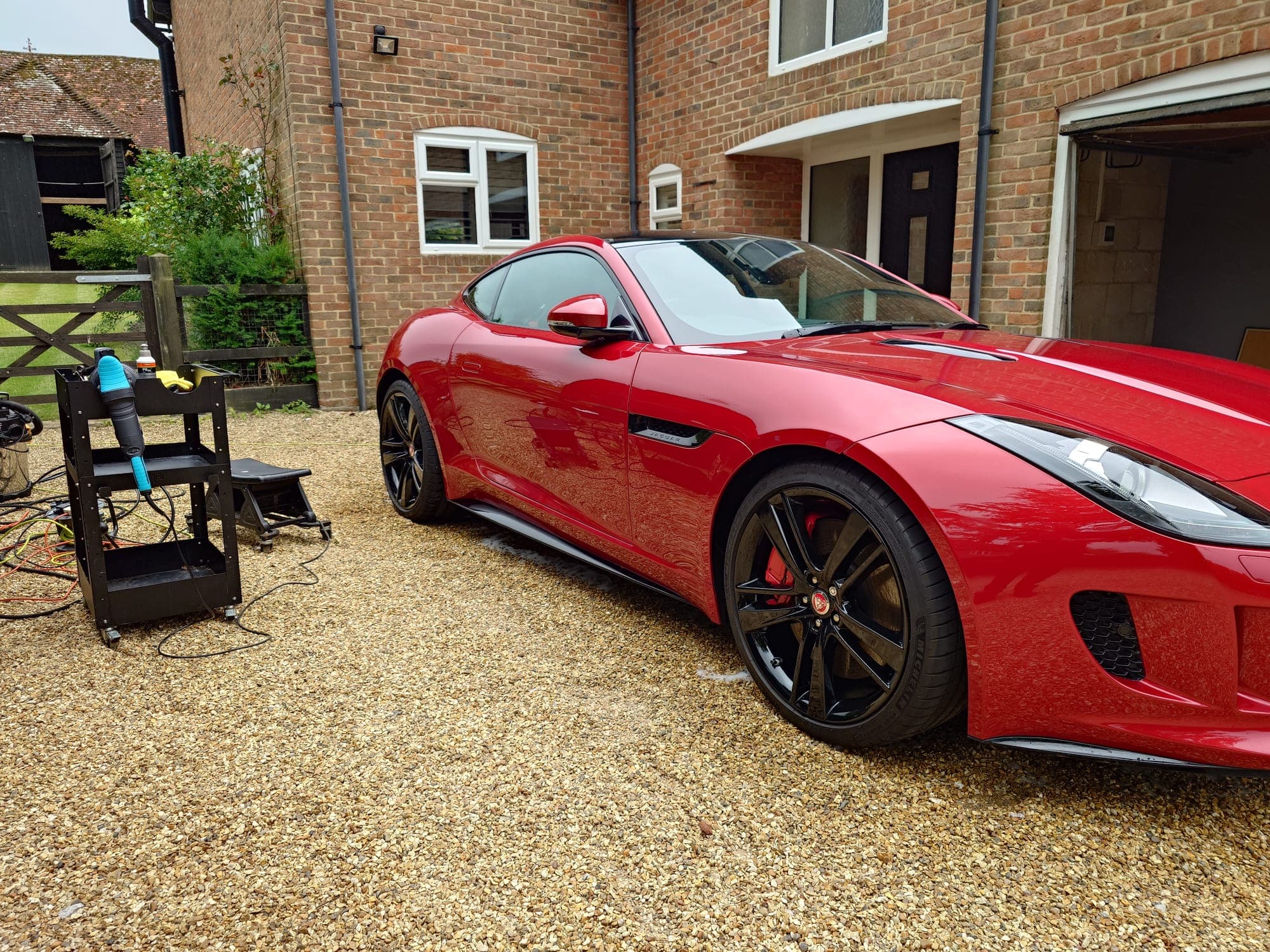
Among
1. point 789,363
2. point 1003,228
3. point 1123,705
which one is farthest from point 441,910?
point 1003,228

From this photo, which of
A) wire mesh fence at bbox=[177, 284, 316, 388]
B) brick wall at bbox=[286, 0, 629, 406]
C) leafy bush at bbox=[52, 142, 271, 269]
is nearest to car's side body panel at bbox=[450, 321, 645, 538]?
wire mesh fence at bbox=[177, 284, 316, 388]

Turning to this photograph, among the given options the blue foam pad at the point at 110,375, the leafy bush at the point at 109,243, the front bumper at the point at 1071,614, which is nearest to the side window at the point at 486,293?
the blue foam pad at the point at 110,375

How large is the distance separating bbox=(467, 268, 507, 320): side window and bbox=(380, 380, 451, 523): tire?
0.57 meters

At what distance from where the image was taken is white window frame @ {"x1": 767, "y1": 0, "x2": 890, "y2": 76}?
7.27 metres

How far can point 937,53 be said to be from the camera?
6.82 meters

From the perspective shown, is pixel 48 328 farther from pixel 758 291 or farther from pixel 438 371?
pixel 758 291

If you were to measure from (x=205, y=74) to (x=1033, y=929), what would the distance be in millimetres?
15349

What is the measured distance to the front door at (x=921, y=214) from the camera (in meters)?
7.96

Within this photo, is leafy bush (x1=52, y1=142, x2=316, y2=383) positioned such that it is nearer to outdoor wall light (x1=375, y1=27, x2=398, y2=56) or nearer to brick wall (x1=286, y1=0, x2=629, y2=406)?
brick wall (x1=286, y1=0, x2=629, y2=406)

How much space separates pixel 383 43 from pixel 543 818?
9.05 metres

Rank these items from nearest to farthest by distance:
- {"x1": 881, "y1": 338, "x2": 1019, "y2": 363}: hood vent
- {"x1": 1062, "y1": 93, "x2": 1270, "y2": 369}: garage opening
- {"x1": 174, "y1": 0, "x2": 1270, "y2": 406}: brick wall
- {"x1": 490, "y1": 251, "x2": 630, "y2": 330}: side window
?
{"x1": 881, "y1": 338, "x2": 1019, "y2": 363}: hood vent
{"x1": 490, "y1": 251, "x2": 630, "y2": 330}: side window
{"x1": 174, "y1": 0, "x2": 1270, "y2": 406}: brick wall
{"x1": 1062, "y1": 93, "x2": 1270, "y2": 369}: garage opening

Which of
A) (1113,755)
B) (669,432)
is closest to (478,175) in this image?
(669,432)

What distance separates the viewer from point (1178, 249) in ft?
25.6

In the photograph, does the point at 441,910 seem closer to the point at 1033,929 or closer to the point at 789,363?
the point at 1033,929
